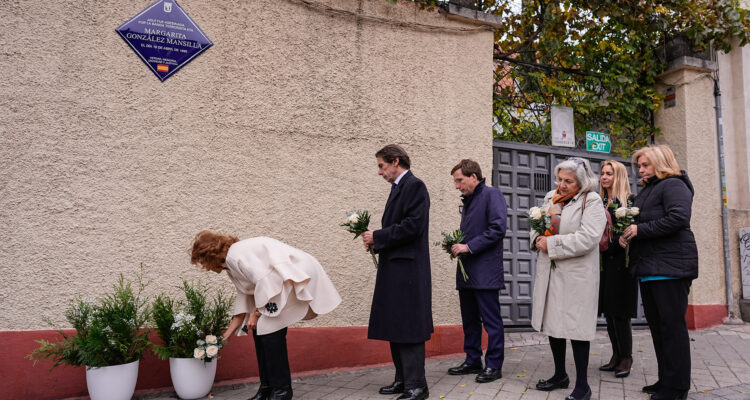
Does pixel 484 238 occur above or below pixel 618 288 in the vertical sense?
above

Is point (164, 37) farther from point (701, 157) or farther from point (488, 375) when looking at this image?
point (701, 157)

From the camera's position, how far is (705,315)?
713cm

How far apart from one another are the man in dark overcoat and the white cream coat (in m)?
0.42

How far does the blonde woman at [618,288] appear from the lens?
14.8 feet

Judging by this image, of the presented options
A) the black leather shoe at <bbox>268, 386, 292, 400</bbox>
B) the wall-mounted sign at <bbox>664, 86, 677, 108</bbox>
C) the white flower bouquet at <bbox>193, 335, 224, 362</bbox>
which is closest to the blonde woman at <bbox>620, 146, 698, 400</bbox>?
the black leather shoe at <bbox>268, 386, 292, 400</bbox>

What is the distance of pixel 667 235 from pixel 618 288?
0.87 m

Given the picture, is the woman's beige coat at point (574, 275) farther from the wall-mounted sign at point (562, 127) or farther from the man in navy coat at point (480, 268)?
the wall-mounted sign at point (562, 127)

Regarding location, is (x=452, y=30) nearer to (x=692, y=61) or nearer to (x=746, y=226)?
(x=692, y=61)

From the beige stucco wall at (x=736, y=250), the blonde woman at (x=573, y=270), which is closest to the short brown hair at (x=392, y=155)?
the blonde woman at (x=573, y=270)

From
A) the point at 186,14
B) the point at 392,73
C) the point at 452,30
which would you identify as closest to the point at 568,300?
the point at 392,73

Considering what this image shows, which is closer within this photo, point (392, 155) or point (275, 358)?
point (275, 358)

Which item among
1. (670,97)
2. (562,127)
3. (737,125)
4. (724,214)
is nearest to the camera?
(562,127)

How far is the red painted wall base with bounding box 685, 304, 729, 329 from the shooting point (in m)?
7.04

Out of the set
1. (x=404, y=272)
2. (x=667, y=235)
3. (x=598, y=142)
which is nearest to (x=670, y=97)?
(x=598, y=142)
